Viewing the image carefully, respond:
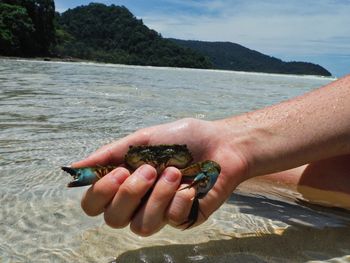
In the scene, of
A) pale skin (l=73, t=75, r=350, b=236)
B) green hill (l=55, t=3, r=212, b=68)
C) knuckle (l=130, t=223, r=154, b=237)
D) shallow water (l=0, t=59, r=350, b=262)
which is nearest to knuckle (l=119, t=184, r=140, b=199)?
pale skin (l=73, t=75, r=350, b=236)

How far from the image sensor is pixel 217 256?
2.17 m

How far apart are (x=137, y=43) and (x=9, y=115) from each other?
464ft

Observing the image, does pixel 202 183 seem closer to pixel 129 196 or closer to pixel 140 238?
pixel 129 196

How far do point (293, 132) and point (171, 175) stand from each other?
35.6 inches

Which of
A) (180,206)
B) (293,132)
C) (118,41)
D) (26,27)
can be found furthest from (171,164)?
(118,41)

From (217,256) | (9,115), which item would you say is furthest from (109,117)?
(217,256)

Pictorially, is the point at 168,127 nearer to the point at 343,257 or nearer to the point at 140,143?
the point at 140,143

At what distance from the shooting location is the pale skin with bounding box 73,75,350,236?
6.47 ft

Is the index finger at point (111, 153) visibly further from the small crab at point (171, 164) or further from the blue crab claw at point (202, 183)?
the blue crab claw at point (202, 183)

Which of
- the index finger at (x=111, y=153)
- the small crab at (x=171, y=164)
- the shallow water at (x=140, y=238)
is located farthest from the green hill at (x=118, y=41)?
the small crab at (x=171, y=164)

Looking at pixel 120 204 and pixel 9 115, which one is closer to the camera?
pixel 120 204

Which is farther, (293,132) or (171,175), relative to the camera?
(293,132)

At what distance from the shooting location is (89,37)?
147875 millimetres

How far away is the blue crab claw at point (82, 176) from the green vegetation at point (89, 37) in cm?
7537
